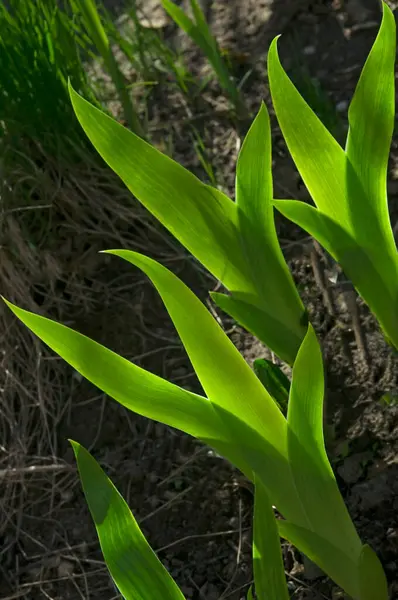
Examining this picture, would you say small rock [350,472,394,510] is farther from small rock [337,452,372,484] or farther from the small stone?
the small stone

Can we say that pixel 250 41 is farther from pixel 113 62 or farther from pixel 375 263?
pixel 375 263

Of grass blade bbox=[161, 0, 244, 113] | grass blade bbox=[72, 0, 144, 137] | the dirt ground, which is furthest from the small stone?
grass blade bbox=[72, 0, 144, 137]

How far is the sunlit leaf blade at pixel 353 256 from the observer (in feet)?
2.44

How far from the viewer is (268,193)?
29.7 inches

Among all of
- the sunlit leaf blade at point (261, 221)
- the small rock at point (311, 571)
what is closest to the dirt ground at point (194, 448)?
the small rock at point (311, 571)

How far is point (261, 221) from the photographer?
0.76 meters

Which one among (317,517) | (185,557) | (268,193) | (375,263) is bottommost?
(185,557)

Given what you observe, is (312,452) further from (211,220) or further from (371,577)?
(211,220)

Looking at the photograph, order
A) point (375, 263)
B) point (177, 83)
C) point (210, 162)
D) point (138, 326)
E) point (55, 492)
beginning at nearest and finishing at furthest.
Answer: point (375, 263) → point (55, 492) → point (138, 326) → point (210, 162) → point (177, 83)

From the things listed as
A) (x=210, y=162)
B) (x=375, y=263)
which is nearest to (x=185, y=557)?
(x=375, y=263)

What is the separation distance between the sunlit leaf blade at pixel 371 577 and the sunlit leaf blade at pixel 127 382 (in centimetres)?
18

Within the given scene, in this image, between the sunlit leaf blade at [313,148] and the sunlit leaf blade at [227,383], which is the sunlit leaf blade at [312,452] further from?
the sunlit leaf blade at [313,148]

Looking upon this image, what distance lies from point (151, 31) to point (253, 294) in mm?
845

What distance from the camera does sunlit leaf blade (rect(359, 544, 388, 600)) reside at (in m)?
0.67
